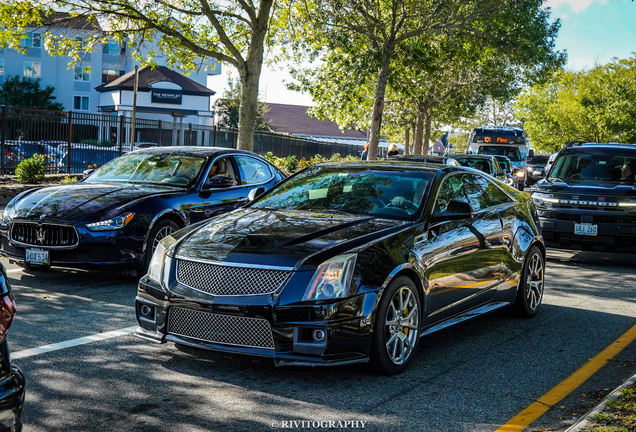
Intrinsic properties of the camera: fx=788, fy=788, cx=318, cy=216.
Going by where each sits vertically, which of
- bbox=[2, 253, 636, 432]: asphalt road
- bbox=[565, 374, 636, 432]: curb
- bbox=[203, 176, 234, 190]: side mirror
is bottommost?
bbox=[2, 253, 636, 432]: asphalt road

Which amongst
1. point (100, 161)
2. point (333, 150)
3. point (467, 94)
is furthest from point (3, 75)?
point (100, 161)

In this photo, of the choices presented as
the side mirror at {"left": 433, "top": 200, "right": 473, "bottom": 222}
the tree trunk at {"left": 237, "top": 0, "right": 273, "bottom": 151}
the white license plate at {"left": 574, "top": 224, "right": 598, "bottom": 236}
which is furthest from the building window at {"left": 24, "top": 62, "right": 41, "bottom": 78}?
the side mirror at {"left": 433, "top": 200, "right": 473, "bottom": 222}

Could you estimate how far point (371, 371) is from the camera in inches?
215

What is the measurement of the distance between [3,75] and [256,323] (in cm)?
6595

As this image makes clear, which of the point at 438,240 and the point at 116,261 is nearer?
the point at 438,240

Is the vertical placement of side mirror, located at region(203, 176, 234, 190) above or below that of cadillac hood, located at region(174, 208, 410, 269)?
above

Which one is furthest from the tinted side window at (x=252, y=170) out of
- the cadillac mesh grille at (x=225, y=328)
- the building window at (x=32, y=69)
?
the building window at (x=32, y=69)

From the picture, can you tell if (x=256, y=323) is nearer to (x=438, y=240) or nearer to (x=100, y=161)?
(x=438, y=240)

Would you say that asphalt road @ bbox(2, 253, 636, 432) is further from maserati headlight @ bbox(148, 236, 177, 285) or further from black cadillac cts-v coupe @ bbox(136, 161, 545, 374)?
maserati headlight @ bbox(148, 236, 177, 285)

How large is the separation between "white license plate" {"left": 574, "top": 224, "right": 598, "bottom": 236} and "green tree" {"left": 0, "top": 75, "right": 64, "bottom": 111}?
57323 mm

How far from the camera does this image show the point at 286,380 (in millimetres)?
5355

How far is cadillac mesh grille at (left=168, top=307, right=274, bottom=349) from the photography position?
200 inches

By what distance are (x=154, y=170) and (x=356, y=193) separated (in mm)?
4294

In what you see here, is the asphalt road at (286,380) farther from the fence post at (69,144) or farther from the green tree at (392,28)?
the green tree at (392,28)
